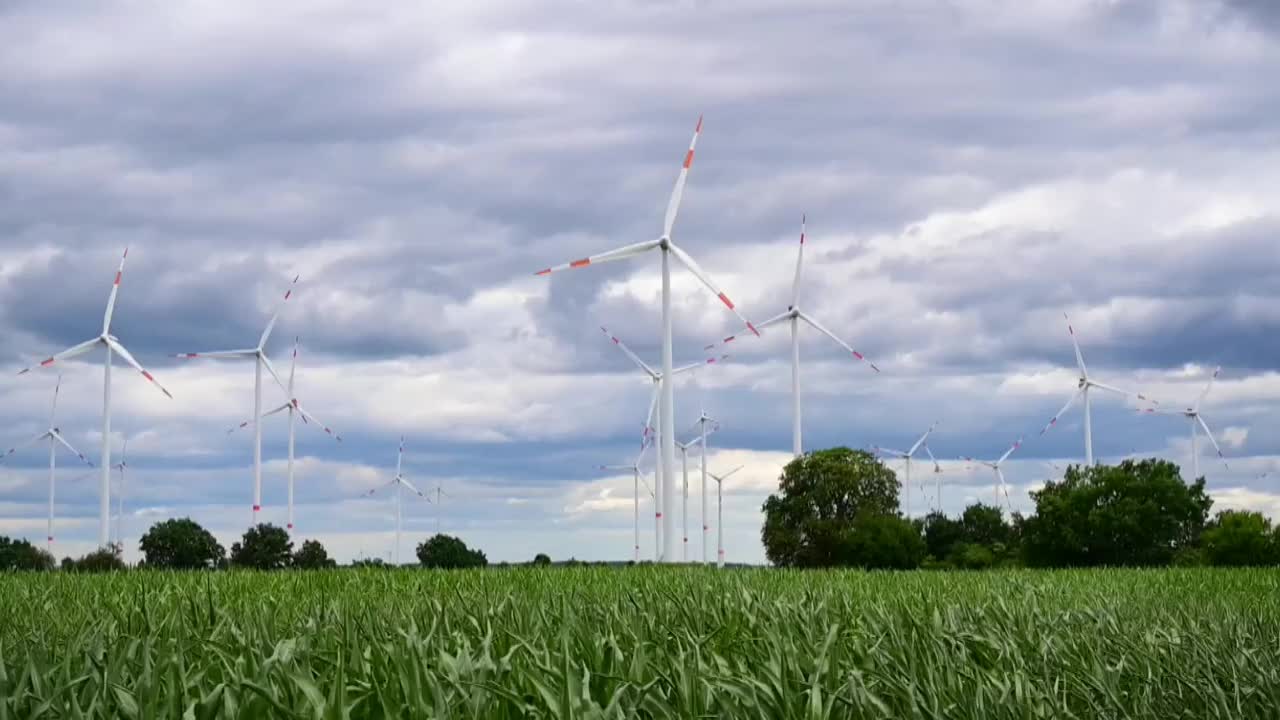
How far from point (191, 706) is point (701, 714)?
9.20 feet

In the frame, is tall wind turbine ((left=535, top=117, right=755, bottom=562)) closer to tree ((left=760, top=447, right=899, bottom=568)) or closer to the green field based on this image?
tree ((left=760, top=447, right=899, bottom=568))

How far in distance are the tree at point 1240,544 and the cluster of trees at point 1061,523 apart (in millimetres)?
56

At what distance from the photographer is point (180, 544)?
57.7 meters

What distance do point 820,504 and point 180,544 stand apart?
3936cm

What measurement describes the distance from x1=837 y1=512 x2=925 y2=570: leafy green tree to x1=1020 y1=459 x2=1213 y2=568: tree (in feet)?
27.3

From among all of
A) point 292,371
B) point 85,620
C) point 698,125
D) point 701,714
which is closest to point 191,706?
point 701,714

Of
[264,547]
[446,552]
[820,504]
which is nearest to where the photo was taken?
[264,547]

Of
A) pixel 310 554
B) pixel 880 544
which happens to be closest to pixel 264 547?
pixel 310 554

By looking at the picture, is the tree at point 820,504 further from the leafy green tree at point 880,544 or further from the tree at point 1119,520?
the tree at point 1119,520

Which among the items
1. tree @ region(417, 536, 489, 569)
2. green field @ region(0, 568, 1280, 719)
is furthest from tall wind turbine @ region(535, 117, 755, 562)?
green field @ region(0, 568, 1280, 719)

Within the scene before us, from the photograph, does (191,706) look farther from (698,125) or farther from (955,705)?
(698,125)

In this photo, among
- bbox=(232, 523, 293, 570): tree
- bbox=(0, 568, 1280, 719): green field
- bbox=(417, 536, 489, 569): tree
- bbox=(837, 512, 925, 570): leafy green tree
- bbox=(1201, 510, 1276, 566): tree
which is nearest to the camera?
bbox=(0, 568, 1280, 719): green field

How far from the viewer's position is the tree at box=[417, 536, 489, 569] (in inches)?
2502

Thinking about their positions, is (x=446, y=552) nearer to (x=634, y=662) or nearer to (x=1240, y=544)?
(x=1240, y=544)
